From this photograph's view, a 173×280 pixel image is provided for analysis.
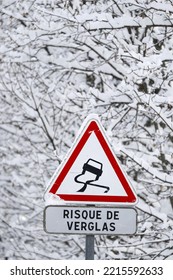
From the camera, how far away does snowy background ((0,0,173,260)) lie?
9.17 metres

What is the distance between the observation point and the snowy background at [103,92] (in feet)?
30.1

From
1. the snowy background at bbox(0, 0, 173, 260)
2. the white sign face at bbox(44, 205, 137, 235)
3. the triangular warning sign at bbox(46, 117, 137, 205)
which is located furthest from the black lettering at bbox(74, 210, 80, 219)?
the snowy background at bbox(0, 0, 173, 260)

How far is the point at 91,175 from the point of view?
6.00 meters

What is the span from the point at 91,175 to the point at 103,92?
480 cm

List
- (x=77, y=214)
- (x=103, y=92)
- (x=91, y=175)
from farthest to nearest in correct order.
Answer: (x=103, y=92)
(x=91, y=175)
(x=77, y=214)

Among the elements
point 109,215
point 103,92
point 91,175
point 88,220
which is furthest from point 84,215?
point 103,92

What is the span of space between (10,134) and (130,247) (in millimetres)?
6351

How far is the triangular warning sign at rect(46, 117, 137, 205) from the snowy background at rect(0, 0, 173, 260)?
8.03 feet

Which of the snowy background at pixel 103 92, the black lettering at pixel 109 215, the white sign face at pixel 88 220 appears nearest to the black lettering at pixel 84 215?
the white sign face at pixel 88 220

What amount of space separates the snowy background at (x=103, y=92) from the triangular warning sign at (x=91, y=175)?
96.4 inches

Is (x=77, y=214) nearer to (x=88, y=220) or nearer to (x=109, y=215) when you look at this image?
(x=88, y=220)

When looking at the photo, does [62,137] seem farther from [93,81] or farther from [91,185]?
[91,185]

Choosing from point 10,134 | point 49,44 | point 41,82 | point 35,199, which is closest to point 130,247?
point 49,44
